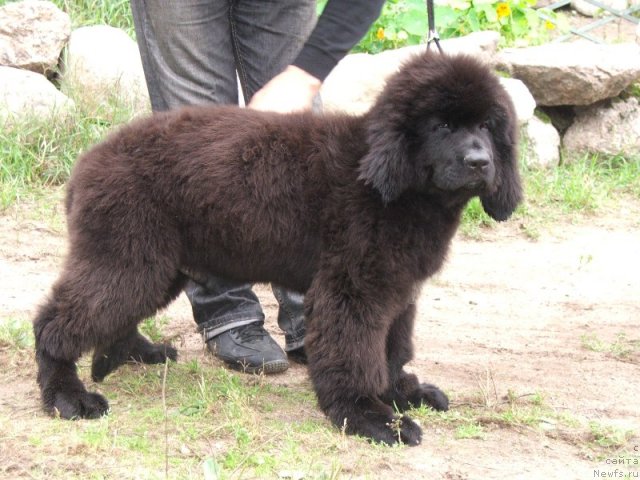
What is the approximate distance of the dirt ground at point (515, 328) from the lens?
3.77 meters

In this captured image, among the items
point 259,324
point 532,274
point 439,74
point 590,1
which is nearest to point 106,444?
point 259,324

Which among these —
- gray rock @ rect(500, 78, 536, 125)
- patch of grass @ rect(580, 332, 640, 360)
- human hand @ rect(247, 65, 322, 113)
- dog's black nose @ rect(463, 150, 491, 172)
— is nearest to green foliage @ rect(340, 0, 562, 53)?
gray rock @ rect(500, 78, 536, 125)

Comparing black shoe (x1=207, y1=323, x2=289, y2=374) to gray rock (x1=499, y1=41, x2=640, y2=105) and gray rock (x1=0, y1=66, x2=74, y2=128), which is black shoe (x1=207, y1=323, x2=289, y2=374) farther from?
gray rock (x1=499, y1=41, x2=640, y2=105)

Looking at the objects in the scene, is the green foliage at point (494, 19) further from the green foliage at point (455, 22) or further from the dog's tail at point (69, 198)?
the dog's tail at point (69, 198)

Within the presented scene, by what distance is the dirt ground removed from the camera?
12.4 ft

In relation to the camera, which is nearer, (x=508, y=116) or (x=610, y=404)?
(x=508, y=116)

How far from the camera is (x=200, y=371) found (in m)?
→ 4.63

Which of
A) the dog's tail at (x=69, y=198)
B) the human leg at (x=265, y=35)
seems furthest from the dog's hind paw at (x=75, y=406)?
the human leg at (x=265, y=35)

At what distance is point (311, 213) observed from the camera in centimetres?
394

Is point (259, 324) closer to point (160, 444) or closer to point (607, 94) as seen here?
point (160, 444)

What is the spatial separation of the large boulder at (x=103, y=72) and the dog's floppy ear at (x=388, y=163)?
3.92 meters

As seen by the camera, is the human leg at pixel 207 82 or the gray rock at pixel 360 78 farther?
the gray rock at pixel 360 78

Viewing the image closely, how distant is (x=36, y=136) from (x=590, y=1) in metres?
5.39

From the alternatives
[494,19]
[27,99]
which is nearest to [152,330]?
[27,99]
